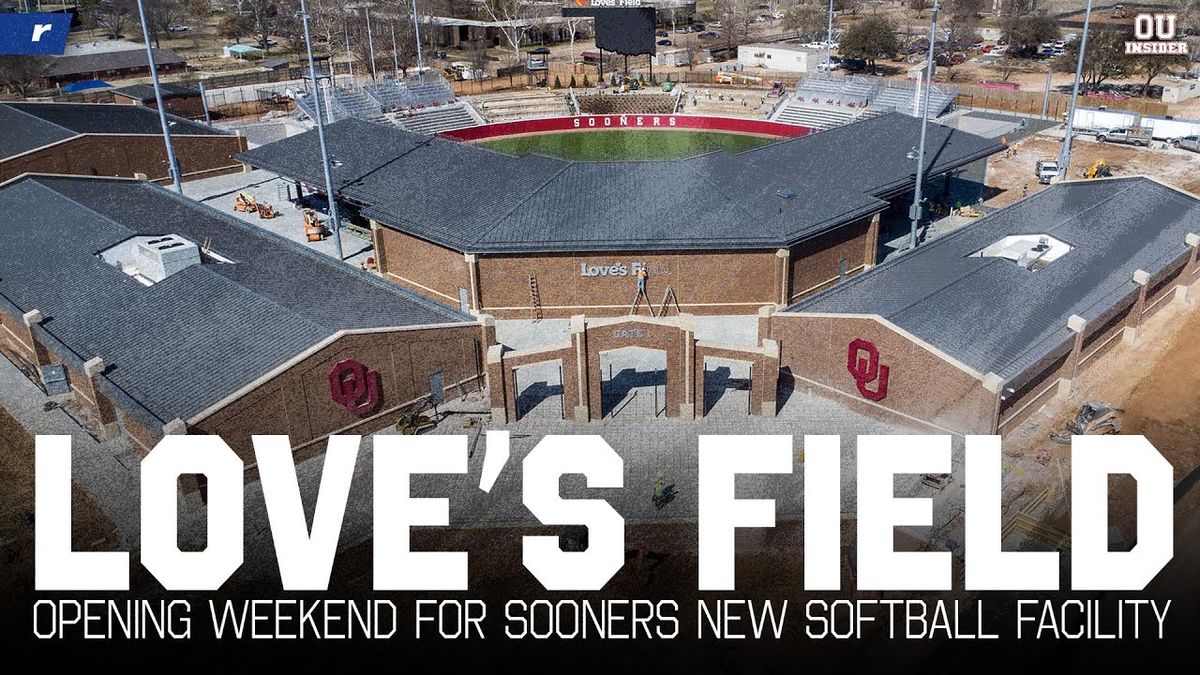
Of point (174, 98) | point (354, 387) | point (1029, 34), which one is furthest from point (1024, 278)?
point (1029, 34)

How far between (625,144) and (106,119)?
121ft

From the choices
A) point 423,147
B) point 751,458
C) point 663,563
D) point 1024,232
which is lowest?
point 663,563

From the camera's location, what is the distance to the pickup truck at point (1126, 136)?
70125 millimetres

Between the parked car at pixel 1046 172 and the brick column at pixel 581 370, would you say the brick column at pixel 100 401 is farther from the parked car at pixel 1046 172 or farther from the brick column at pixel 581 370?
the parked car at pixel 1046 172

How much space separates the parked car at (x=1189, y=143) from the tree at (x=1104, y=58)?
16221 mm

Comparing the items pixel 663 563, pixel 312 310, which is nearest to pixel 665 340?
pixel 663 563

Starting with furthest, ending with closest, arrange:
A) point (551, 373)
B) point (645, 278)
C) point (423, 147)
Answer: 1. point (423, 147)
2. point (645, 278)
3. point (551, 373)

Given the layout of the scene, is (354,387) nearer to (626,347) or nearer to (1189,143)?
(626,347)

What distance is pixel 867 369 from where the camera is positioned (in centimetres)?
3309

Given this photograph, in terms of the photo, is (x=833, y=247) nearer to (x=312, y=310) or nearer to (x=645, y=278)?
(x=645, y=278)

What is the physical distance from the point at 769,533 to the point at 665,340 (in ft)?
25.5

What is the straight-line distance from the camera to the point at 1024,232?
136 ft

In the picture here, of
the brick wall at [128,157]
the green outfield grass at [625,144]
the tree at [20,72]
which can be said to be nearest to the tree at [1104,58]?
the green outfield grass at [625,144]

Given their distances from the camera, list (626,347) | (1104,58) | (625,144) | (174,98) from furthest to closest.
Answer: (1104,58) → (174,98) → (625,144) → (626,347)
